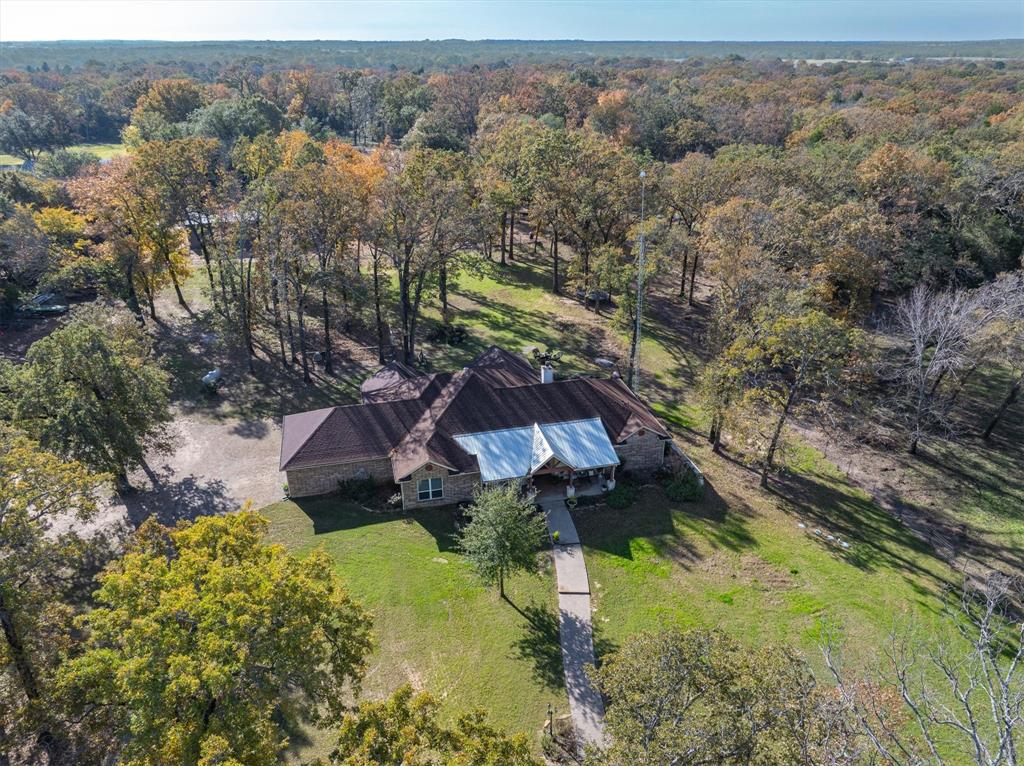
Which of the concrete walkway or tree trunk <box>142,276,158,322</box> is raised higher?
tree trunk <box>142,276,158,322</box>

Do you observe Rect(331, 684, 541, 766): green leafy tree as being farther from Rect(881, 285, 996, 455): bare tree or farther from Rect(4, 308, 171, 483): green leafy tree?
Rect(881, 285, 996, 455): bare tree

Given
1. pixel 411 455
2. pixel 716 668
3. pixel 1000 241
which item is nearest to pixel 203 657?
pixel 716 668

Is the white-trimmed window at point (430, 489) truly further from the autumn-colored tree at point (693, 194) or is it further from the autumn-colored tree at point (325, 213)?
the autumn-colored tree at point (693, 194)

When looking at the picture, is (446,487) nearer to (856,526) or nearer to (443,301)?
(856,526)

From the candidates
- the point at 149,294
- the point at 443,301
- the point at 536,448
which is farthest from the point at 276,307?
the point at 536,448

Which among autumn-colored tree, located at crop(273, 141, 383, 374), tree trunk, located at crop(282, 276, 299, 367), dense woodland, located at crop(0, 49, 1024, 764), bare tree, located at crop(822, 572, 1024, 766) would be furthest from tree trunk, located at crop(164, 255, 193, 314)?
bare tree, located at crop(822, 572, 1024, 766)

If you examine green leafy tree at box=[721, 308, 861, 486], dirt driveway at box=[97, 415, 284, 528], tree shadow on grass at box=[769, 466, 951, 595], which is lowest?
tree shadow on grass at box=[769, 466, 951, 595]

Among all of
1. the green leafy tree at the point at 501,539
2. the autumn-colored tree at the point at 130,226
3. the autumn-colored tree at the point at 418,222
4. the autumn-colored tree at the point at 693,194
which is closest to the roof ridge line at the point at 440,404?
the green leafy tree at the point at 501,539
